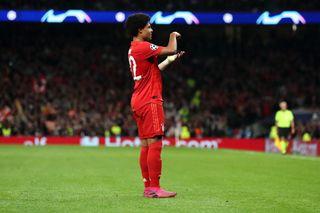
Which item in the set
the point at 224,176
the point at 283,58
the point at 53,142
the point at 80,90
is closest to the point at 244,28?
the point at 283,58

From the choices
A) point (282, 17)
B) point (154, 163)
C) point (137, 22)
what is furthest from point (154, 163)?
point (282, 17)

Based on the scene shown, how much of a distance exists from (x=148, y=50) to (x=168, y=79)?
29.4 metres

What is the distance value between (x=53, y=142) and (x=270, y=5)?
14.7 meters

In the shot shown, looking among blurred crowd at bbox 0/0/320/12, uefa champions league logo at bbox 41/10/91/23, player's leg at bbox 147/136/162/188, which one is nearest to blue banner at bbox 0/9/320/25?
uefa champions league logo at bbox 41/10/91/23

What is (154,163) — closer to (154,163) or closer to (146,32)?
(154,163)

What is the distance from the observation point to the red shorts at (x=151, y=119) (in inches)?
341

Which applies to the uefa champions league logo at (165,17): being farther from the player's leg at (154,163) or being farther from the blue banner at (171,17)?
the player's leg at (154,163)

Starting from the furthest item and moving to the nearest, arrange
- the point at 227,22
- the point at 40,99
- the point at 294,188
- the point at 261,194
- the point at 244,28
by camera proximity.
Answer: the point at 244,28 < the point at 40,99 < the point at 227,22 < the point at 294,188 < the point at 261,194

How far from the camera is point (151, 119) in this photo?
865cm

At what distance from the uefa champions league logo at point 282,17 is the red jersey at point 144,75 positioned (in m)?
20.6

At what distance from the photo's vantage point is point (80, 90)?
1426 inches

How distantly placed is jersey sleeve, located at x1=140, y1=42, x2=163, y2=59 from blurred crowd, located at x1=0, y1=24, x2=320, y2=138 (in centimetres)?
2402

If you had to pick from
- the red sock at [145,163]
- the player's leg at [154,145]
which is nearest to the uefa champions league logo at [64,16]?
the red sock at [145,163]

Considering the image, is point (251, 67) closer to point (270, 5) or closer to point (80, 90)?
point (270, 5)
